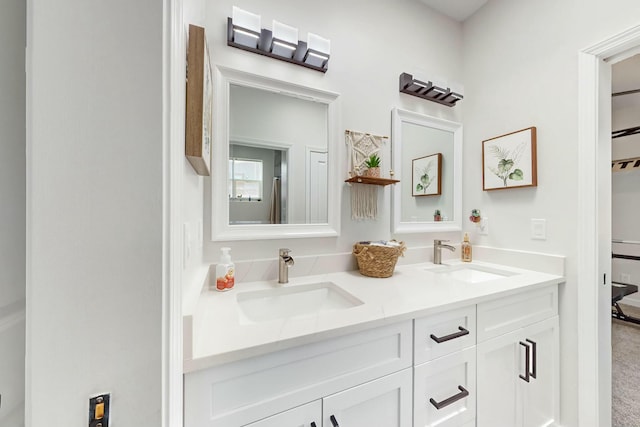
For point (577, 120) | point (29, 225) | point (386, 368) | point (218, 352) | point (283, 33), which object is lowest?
point (386, 368)

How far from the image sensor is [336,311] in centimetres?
87

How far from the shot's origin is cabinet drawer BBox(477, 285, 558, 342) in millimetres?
1046

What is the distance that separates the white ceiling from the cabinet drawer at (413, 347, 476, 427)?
2.12m

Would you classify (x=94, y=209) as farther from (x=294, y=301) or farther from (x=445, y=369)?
(x=445, y=369)

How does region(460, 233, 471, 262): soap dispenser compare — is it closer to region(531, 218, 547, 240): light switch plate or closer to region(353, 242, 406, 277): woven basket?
region(531, 218, 547, 240): light switch plate

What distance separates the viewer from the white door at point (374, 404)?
0.75 meters

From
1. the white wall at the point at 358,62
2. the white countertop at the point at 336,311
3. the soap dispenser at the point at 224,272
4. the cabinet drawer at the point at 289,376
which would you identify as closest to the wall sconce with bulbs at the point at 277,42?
the white wall at the point at 358,62

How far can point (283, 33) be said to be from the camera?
4.00ft

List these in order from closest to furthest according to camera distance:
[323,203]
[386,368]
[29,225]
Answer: [29,225]
[386,368]
[323,203]

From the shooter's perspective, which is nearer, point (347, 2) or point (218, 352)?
point (218, 352)

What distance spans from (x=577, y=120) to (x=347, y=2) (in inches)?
55.0

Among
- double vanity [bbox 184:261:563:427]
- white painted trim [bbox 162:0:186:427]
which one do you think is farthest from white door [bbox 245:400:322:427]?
white painted trim [bbox 162:0:186:427]

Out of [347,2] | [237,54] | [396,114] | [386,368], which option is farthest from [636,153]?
[237,54]

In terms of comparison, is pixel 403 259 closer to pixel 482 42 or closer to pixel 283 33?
pixel 283 33
